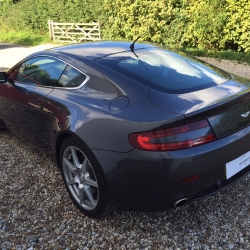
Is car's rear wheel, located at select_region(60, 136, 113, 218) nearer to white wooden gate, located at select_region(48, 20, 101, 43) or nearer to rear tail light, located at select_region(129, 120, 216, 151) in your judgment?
rear tail light, located at select_region(129, 120, 216, 151)

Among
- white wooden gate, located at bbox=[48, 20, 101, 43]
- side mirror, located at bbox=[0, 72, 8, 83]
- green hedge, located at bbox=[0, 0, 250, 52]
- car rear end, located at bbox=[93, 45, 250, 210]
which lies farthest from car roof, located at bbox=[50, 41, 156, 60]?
white wooden gate, located at bbox=[48, 20, 101, 43]

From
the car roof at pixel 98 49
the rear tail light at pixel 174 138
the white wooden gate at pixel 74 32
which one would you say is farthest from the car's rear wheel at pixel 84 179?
the white wooden gate at pixel 74 32

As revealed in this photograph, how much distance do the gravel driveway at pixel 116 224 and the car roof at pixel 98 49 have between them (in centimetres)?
138

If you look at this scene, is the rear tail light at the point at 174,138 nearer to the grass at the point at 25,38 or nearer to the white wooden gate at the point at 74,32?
the white wooden gate at the point at 74,32

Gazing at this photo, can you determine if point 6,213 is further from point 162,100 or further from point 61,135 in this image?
point 162,100

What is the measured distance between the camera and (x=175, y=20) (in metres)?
11.5

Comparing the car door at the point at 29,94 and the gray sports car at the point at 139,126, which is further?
the car door at the point at 29,94

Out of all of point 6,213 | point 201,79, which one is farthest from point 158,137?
point 6,213

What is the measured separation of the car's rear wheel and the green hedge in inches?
310

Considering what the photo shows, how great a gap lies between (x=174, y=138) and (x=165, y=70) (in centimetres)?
88

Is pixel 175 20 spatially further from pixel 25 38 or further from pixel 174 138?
pixel 25 38

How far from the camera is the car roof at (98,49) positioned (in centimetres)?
303

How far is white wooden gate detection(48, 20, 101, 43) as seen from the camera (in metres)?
16.0

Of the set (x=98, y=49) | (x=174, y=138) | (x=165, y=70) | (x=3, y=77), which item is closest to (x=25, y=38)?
(x=3, y=77)
